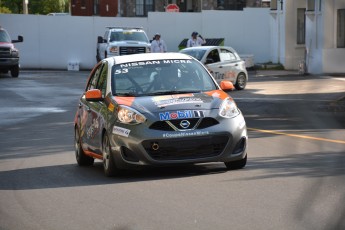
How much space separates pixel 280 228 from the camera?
27.0 ft

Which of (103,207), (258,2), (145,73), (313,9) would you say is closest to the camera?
(103,207)

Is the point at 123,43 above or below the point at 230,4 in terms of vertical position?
below

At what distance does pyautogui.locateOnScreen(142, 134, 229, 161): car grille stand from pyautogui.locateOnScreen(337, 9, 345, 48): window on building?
1032 inches

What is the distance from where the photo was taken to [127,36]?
4153 cm

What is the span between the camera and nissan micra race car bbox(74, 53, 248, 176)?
11.6m

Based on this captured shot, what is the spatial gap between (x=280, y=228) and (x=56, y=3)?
71247 millimetres

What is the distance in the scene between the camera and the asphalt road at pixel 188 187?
8.86 metres

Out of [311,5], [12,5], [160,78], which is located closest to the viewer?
[160,78]

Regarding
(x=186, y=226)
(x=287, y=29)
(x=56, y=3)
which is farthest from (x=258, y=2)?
(x=186, y=226)

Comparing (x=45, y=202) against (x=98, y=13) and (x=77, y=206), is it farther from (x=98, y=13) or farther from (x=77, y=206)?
(x=98, y=13)

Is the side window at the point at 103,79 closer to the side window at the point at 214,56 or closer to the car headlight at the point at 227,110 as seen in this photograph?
the car headlight at the point at 227,110

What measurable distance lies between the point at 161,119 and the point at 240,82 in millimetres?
19679

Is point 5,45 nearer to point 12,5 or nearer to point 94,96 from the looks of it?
point 94,96

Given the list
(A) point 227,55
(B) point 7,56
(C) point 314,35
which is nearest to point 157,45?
(B) point 7,56
